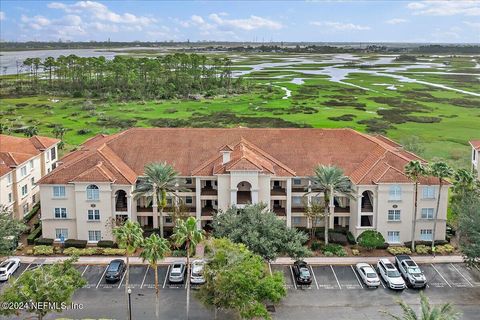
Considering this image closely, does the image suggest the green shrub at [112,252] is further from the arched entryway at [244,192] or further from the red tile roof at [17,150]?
the red tile roof at [17,150]

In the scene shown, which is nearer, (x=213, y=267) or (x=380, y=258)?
(x=213, y=267)

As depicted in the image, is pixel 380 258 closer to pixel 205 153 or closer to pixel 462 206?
pixel 462 206

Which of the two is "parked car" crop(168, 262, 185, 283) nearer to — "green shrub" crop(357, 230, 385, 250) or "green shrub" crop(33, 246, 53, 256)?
"green shrub" crop(33, 246, 53, 256)

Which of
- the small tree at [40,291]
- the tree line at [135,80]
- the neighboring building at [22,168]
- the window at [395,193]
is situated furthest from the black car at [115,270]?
the tree line at [135,80]

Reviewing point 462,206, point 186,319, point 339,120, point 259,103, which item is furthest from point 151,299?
point 259,103

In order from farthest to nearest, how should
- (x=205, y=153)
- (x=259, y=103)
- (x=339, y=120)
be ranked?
(x=259, y=103) < (x=339, y=120) < (x=205, y=153)

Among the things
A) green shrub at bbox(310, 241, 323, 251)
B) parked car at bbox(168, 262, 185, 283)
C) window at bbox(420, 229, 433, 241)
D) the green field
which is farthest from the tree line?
parked car at bbox(168, 262, 185, 283)
